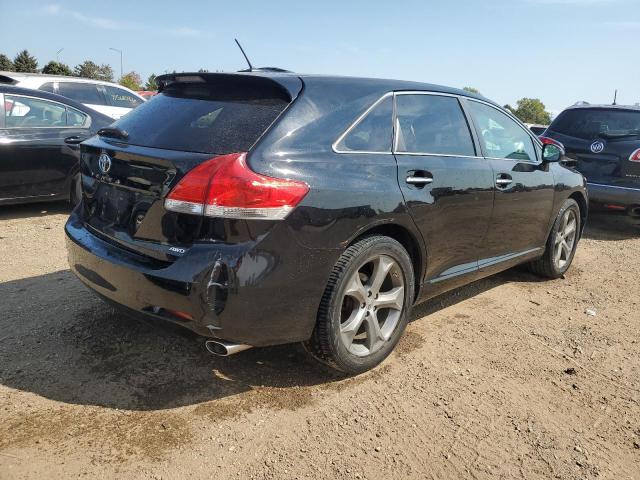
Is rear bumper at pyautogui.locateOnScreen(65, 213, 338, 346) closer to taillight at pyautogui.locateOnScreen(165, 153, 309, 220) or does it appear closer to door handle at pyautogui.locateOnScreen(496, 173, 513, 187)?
taillight at pyautogui.locateOnScreen(165, 153, 309, 220)

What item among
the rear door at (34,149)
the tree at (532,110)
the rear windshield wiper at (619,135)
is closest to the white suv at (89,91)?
the rear door at (34,149)

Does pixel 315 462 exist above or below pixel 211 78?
below

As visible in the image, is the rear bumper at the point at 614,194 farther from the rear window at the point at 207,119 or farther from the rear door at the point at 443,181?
the rear window at the point at 207,119

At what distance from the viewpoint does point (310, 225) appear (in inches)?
98.6

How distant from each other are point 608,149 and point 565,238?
2.62m

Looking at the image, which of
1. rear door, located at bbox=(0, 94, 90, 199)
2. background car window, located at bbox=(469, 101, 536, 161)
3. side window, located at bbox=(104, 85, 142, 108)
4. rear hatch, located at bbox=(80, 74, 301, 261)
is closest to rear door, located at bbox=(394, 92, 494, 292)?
background car window, located at bbox=(469, 101, 536, 161)

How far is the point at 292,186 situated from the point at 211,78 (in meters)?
0.90

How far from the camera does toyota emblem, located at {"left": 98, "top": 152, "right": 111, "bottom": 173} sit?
9.23ft

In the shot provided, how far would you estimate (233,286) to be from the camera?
2346mm

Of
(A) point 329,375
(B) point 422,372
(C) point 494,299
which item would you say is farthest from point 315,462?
(C) point 494,299

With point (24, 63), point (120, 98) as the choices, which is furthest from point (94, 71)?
point (120, 98)

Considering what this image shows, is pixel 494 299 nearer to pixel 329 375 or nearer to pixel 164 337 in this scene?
pixel 329 375

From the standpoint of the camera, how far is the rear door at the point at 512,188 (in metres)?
3.86

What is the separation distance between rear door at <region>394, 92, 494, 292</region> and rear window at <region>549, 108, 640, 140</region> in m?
4.44
